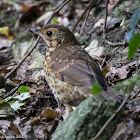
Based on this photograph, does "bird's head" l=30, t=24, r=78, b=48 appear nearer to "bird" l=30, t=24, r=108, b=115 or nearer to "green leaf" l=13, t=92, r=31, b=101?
"bird" l=30, t=24, r=108, b=115

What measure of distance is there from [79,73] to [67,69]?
22 centimetres

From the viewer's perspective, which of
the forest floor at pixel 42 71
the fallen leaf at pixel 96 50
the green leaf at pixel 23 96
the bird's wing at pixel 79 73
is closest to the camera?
the bird's wing at pixel 79 73

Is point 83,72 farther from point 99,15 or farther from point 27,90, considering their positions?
point 99,15

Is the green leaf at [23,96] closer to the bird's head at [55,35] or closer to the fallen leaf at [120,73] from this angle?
the bird's head at [55,35]

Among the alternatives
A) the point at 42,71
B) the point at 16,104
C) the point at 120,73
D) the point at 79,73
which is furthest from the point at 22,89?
the point at 120,73

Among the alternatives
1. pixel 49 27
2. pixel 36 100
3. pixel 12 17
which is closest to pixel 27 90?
pixel 36 100

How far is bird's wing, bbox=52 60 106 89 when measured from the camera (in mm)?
2824

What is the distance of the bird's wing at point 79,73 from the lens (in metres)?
2.82

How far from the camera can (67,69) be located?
311cm

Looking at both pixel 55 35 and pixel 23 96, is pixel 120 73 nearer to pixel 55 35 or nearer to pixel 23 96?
pixel 55 35

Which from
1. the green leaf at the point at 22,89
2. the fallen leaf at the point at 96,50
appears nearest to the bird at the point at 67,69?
the green leaf at the point at 22,89

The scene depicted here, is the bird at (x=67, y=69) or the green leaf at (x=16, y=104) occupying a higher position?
the bird at (x=67, y=69)

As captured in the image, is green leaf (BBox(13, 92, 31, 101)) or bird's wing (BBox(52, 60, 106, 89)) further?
green leaf (BBox(13, 92, 31, 101))

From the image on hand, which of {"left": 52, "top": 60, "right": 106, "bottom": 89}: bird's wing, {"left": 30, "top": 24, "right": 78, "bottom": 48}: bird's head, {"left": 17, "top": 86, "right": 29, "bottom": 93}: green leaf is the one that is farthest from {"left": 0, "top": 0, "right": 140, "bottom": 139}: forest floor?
{"left": 30, "top": 24, "right": 78, "bottom": 48}: bird's head
